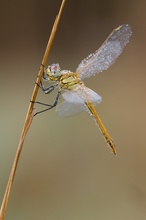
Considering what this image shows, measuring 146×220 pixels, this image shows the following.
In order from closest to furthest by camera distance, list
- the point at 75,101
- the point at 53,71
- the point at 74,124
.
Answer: the point at 53,71 → the point at 75,101 → the point at 74,124

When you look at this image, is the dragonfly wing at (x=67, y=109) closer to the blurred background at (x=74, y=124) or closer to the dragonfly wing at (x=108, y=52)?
the dragonfly wing at (x=108, y=52)

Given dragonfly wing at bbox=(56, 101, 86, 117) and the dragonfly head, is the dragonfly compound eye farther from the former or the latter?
dragonfly wing at bbox=(56, 101, 86, 117)

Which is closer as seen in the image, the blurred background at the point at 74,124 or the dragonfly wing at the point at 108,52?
the dragonfly wing at the point at 108,52

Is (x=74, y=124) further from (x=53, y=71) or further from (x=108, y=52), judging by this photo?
(x=53, y=71)

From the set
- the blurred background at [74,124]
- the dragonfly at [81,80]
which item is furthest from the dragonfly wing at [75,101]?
the blurred background at [74,124]

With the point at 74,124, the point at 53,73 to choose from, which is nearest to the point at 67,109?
the point at 53,73

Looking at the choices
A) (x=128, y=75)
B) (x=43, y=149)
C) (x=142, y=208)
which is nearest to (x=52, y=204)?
(x=43, y=149)

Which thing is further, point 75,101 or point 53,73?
point 75,101
